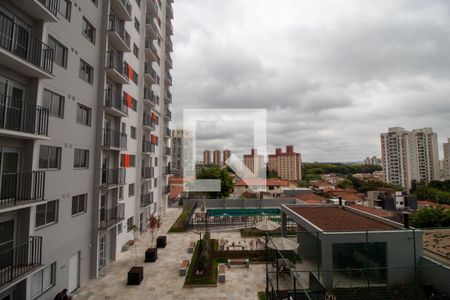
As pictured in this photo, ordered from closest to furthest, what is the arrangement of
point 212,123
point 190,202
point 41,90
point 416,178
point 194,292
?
point 41,90 → point 194,292 → point 212,123 → point 190,202 → point 416,178

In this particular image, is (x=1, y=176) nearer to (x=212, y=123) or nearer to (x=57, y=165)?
(x=57, y=165)

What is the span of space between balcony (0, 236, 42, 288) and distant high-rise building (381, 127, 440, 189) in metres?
92.3

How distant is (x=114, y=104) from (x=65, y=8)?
4.74m

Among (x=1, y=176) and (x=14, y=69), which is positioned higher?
(x=14, y=69)

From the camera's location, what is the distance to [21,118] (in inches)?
271

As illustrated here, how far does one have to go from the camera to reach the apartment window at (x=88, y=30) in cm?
1074

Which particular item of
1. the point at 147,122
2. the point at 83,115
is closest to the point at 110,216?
the point at 83,115

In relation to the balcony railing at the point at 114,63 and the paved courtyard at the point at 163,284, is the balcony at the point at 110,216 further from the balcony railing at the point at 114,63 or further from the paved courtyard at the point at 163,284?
the balcony railing at the point at 114,63

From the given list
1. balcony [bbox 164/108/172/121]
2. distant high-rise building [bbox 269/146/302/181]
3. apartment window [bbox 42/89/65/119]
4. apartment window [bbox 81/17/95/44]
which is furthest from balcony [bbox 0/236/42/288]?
distant high-rise building [bbox 269/146/302/181]

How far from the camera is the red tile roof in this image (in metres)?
12.0

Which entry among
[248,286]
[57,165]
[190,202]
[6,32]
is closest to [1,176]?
[57,165]

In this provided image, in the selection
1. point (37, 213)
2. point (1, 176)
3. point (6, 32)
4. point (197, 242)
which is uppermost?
point (6, 32)

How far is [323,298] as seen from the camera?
29.5ft

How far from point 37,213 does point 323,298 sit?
34.1 ft
